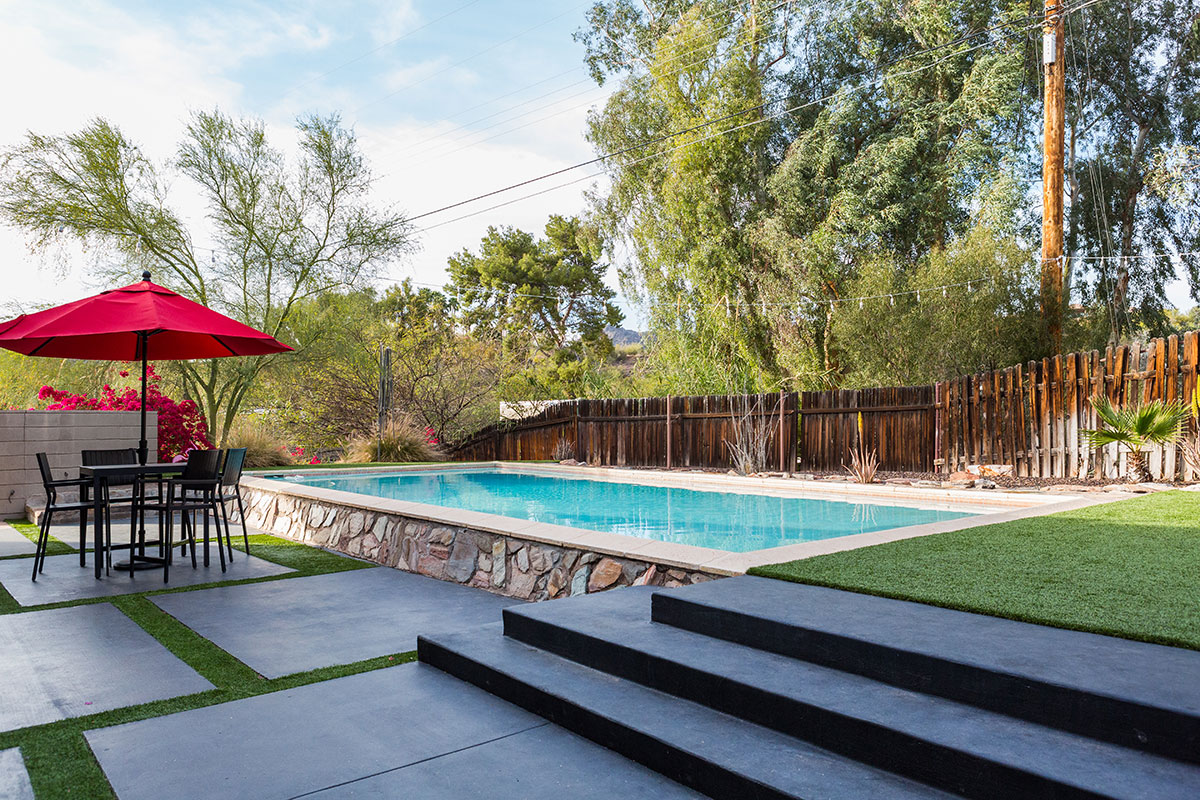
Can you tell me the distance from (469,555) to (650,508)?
3.84 metres

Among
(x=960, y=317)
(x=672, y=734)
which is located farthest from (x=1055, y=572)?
(x=960, y=317)

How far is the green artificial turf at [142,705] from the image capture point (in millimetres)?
2312

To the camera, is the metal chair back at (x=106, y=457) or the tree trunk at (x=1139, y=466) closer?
the metal chair back at (x=106, y=457)

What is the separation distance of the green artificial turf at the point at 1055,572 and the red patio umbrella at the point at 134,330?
3.95m

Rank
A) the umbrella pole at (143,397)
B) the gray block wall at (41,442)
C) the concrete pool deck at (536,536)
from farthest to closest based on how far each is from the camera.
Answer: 1. the gray block wall at (41,442)
2. the umbrella pole at (143,397)
3. the concrete pool deck at (536,536)

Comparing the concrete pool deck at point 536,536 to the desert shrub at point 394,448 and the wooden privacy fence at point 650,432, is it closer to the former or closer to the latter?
the wooden privacy fence at point 650,432

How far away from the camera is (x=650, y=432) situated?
45.6 feet

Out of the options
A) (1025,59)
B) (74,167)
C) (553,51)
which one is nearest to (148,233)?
(74,167)

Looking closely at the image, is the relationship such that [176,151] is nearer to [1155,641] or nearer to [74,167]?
[74,167]

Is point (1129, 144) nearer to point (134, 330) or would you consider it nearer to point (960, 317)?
point (960, 317)

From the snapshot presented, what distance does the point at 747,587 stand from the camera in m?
3.29

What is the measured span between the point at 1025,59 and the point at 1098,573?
15.8m

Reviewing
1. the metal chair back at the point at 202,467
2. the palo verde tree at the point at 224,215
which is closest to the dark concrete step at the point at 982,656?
the metal chair back at the point at 202,467

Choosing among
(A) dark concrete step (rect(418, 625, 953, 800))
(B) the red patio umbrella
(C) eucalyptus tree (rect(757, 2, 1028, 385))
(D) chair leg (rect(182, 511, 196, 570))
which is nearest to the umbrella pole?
(B) the red patio umbrella
